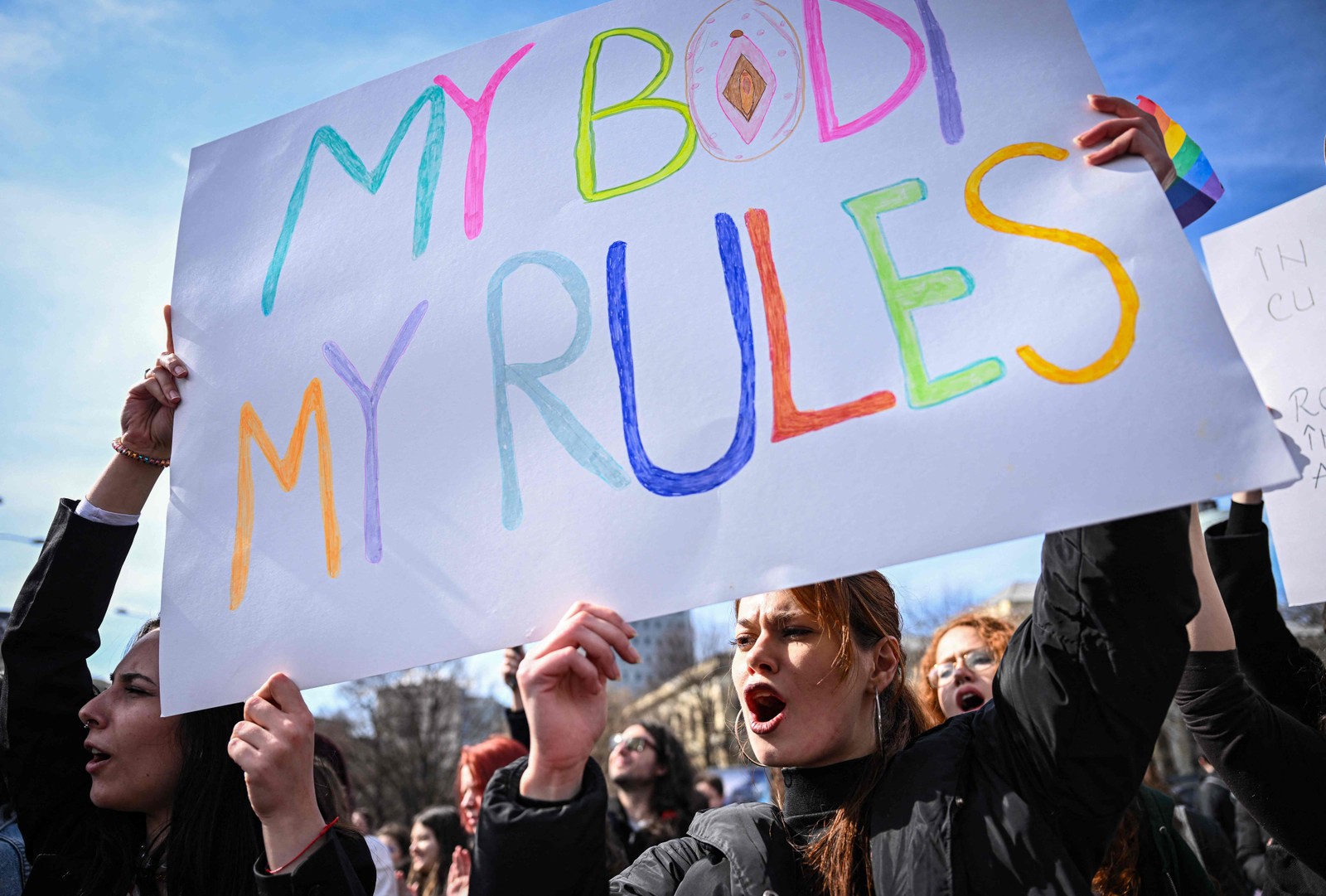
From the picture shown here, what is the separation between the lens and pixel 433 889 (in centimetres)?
518

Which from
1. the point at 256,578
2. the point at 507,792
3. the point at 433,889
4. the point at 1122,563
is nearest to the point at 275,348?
the point at 256,578

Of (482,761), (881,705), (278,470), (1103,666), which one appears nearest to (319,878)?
Answer: (278,470)

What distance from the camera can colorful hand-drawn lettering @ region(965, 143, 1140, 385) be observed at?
4.33 feet

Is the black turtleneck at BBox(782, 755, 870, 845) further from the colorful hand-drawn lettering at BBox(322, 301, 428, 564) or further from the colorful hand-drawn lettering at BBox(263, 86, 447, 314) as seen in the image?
the colorful hand-drawn lettering at BBox(263, 86, 447, 314)

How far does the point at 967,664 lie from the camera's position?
2959mm

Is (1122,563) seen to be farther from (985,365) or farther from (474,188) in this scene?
(474,188)

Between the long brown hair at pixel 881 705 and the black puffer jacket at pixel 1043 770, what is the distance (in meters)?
0.15

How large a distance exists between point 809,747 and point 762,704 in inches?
5.4

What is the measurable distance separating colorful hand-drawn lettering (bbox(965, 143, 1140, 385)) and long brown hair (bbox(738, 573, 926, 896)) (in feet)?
1.85

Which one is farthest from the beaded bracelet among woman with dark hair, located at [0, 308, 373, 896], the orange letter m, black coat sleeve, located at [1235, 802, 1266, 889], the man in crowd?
black coat sleeve, located at [1235, 802, 1266, 889]

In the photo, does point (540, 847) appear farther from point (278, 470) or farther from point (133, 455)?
point (133, 455)

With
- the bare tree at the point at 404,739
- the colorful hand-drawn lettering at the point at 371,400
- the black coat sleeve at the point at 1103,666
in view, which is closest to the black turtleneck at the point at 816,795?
the black coat sleeve at the point at 1103,666

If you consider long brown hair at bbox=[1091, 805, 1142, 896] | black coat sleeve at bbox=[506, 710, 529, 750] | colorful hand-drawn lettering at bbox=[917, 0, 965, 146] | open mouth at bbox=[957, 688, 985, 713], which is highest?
colorful hand-drawn lettering at bbox=[917, 0, 965, 146]

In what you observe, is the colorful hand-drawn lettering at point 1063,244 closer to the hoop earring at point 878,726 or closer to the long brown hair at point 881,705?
the long brown hair at point 881,705
